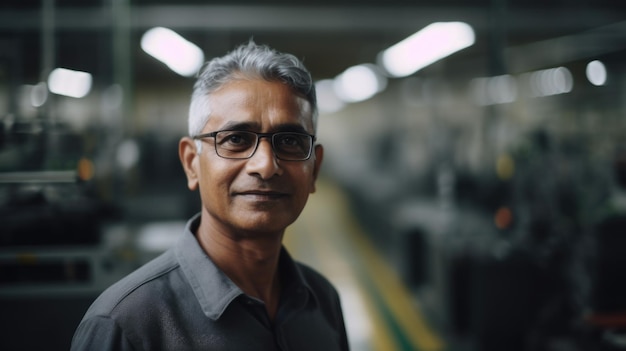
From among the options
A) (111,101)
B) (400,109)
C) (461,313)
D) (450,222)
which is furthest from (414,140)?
(111,101)

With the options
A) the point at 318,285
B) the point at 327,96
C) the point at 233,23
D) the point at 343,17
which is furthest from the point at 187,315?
the point at 327,96

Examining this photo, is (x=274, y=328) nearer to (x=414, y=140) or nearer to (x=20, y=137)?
(x=20, y=137)

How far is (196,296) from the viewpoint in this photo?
1167 millimetres

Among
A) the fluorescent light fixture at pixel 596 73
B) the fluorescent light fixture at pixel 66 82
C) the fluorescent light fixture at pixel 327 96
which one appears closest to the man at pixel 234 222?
the fluorescent light fixture at pixel 66 82

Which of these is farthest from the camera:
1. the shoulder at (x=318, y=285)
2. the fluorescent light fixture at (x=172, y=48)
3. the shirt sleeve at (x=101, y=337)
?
the fluorescent light fixture at (x=172, y=48)

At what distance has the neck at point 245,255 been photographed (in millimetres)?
1271

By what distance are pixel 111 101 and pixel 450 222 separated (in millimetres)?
3423

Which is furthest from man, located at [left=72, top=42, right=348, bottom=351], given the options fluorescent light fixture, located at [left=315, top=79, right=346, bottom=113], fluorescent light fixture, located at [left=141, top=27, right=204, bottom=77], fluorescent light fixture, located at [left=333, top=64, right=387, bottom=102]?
fluorescent light fixture, located at [left=315, top=79, right=346, bottom=113]

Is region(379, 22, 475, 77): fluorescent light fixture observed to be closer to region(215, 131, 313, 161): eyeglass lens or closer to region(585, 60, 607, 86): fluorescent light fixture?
region(585, 60, 607, 86): fluorescent light fixture

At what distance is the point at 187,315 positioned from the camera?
114 centimetres

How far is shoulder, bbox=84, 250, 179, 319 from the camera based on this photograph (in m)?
1.07

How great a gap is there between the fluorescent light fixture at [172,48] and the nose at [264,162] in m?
4.17

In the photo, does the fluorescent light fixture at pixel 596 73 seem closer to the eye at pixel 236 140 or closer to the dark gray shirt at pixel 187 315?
the dark gray shirt at pixel 187 315

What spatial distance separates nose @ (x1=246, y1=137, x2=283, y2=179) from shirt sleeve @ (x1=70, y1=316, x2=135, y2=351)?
1.36ft
